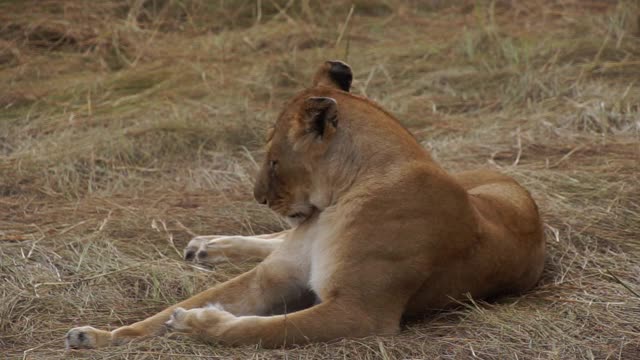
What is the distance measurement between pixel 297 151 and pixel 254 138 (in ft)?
8.55

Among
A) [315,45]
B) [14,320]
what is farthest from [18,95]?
[14,320]

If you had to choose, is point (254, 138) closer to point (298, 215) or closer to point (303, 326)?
point (298, 215)

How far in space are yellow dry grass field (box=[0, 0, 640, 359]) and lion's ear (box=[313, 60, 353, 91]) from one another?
3.05 ft

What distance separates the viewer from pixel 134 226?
5531 millimetres

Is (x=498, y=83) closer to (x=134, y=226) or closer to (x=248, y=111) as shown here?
(x=248, y=111)

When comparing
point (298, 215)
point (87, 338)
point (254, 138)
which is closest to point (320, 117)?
point (298, 215)

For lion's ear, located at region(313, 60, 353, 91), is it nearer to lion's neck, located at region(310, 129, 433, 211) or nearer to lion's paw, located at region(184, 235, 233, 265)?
lion's neck, located at region(310, 129, 433, 211)

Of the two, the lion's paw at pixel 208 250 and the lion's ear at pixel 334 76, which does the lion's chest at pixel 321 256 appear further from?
the lion's paw at pixel 208 250

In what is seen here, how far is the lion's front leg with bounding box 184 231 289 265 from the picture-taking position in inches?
203

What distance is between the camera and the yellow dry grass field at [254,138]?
4.27 meters

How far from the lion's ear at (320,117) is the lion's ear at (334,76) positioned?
38 cm

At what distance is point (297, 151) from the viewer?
4.30 meters

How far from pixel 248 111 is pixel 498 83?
5.63 feet

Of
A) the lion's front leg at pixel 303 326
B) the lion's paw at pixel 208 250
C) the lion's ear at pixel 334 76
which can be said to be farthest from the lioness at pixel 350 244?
the lion's paw at pixel 208 250
